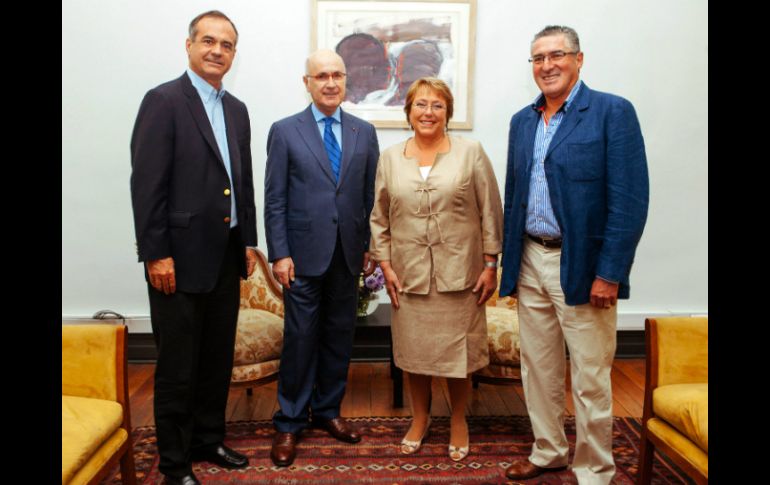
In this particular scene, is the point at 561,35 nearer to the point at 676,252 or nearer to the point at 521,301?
the point at 521,301

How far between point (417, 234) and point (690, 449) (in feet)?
4.05

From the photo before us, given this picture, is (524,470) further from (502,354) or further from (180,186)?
(180,186)

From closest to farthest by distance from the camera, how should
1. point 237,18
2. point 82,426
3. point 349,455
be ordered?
point 82,426, point 349,455, point 237,18

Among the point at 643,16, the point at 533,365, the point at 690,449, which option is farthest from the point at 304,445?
the point at 643,16

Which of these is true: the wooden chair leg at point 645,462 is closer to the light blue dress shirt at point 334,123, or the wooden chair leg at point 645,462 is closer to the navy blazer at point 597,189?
the navy blazer at point 597,189

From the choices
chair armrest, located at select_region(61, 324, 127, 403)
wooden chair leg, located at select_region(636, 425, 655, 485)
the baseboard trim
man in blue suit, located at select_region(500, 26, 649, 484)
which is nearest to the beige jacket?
man in blue suit, located at select_region(500, 26, 649, 484)

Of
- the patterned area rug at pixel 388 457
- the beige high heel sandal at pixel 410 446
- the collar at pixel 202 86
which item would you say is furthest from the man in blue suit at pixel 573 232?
the collar at pixel 202 86

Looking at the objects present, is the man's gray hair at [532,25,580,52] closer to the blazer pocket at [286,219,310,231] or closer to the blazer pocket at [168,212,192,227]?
the blazer pocket at [286,219,310,231]

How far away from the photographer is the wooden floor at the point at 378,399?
3277 millimetres

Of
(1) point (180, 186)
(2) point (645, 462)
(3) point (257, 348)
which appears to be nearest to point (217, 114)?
(1) point (180, 186)

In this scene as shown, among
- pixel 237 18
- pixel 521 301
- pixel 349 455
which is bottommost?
pixel 349 455

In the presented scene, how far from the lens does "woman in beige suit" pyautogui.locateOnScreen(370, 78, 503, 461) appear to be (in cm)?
249

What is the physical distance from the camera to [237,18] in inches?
151

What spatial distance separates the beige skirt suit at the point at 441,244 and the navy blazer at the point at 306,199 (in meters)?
0.16
